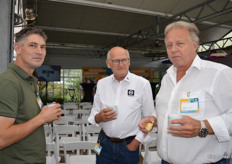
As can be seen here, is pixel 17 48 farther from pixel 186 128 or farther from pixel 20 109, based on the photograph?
pixel 186 128

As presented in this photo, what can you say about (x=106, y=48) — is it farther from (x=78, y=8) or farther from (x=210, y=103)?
(x=210, y=103)

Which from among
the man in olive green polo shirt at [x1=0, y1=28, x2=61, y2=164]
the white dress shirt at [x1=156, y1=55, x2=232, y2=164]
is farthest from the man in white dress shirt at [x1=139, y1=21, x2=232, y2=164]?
the man in olive green polo shirt at [x1=0, y1=28, x2=61, y2=164]

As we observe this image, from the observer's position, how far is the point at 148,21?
11.4 meters

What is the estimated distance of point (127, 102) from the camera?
7.53 ft

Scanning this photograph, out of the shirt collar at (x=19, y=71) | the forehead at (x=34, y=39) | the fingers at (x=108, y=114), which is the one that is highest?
the forehead at (x=34, y=39)

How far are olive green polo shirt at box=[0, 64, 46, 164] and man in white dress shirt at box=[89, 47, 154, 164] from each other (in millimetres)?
753

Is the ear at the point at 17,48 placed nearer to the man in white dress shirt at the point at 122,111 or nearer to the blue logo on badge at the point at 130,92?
the man in white dress shirt at the point at 122,111

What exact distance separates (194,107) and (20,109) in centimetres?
118

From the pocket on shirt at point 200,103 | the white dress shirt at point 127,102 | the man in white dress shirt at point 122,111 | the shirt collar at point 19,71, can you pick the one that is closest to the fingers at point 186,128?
the pocket on shirt at point 200,103

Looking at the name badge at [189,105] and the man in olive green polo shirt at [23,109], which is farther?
the name badge at [189,105]

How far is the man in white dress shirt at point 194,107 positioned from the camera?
1385 millimetres

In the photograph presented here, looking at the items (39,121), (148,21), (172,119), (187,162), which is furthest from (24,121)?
(148,21)

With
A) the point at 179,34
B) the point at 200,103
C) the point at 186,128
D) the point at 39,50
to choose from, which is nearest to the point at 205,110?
the point at 200,103

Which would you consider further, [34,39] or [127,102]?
[127,102]
